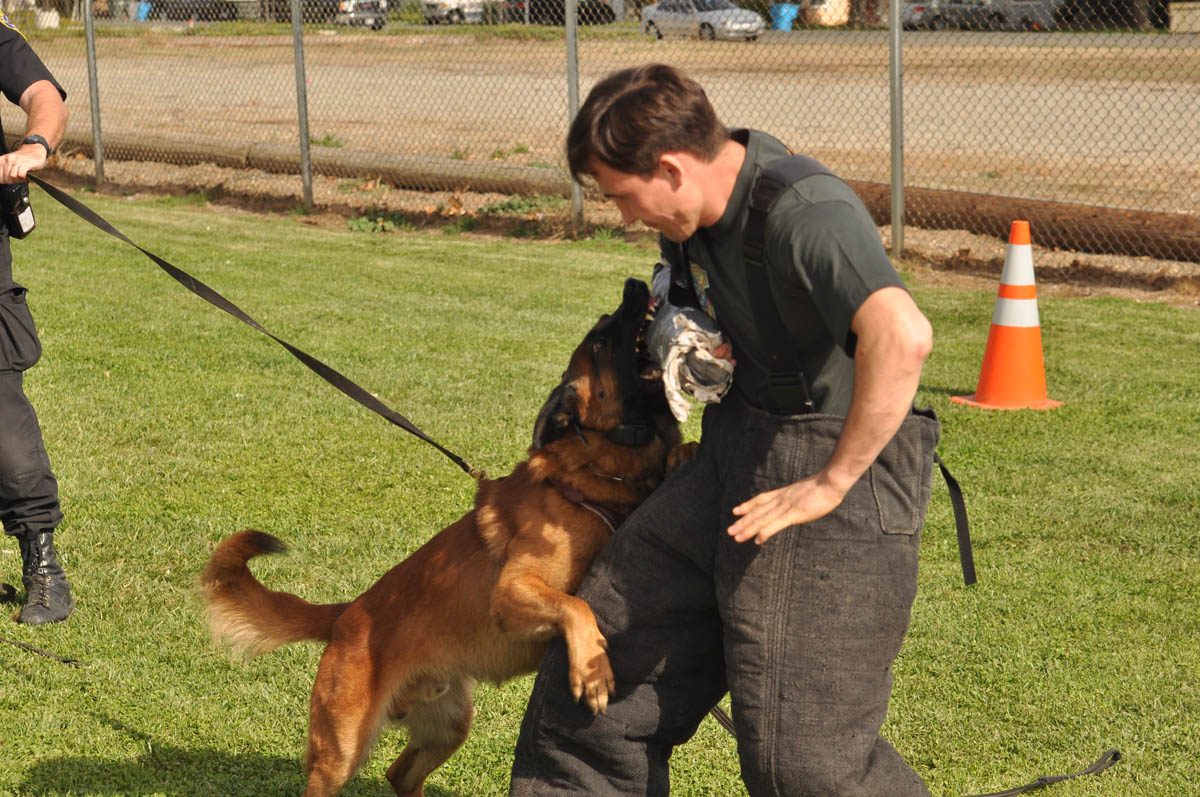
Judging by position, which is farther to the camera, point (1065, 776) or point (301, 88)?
point (301, 88)

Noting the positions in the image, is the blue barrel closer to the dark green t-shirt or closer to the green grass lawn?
the green grass lawn

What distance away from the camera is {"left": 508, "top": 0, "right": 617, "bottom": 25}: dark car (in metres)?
11.7

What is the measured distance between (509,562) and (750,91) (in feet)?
41.9

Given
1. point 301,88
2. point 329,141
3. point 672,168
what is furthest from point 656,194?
point 329,141

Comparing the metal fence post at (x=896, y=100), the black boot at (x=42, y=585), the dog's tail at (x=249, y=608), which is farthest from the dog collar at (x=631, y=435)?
the metal fence post at (x=896, y=100)

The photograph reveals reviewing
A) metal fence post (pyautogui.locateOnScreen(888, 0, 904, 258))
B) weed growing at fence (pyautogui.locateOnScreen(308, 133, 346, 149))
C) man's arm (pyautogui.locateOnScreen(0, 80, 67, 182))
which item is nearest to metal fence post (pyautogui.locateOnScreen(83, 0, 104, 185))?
weed growing at fence (pyautogui.locateOnScreen(308, 133, 346, 149))

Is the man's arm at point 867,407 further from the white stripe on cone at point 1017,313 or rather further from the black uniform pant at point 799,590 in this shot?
the white stripe on cone at point 1017,313

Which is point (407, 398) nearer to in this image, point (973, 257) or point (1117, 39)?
point (973, 257)

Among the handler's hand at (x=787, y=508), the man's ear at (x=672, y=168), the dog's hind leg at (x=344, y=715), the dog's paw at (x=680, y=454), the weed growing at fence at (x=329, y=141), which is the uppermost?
the weed growing at fence at (x=329, y=141)

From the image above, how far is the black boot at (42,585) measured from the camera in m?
4.18

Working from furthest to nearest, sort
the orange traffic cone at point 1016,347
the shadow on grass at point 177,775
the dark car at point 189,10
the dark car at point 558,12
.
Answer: the dark car at point 189,10 → the dark car at point 558,12 → the orange traffic cone at point 1016,347 → the shadow on grass at point 177,775

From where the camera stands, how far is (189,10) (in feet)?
52.6

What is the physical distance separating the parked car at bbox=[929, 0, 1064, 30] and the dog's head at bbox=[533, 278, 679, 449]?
880 centimetres

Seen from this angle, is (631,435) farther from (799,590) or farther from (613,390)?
(799,590)
